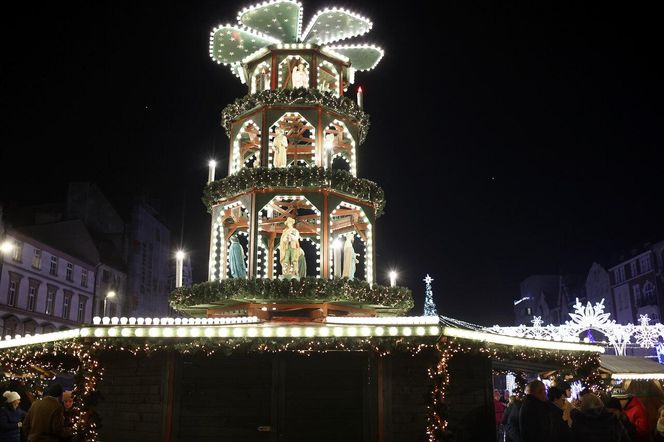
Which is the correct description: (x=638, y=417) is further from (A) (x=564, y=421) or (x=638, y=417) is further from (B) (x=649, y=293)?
(B) (x=649, y=293)

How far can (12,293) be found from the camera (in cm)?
3744

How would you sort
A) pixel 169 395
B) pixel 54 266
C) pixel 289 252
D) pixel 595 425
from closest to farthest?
pixel 595 425, pixel 169 395, pixel 289 252, pixel 54 266

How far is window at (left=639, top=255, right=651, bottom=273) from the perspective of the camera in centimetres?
5059

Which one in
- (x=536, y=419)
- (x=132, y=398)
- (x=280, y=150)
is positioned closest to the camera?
(x=536, y=419)

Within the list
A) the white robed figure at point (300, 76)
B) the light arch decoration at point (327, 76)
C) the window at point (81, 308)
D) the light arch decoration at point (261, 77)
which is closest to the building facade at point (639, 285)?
the light arch decoration at point (327, 76)

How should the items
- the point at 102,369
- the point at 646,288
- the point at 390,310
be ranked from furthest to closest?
1. the point at 646,288
2. the point at 390,310
3. the point at 102,369

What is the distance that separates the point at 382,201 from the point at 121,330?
795 centimetres

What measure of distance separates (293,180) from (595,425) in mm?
9465

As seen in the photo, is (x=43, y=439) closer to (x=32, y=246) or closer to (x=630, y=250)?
(x=32, y=246)

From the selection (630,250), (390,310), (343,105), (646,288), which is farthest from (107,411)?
(630,250)

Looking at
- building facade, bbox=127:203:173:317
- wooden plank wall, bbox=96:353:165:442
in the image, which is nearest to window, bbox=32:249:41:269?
building facade, bbox=127:203:173:317

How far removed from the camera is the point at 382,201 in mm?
17141

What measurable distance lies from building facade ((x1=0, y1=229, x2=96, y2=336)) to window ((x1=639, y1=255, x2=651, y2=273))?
4388 cm

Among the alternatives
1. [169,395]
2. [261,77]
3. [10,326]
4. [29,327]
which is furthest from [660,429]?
[29,327]
